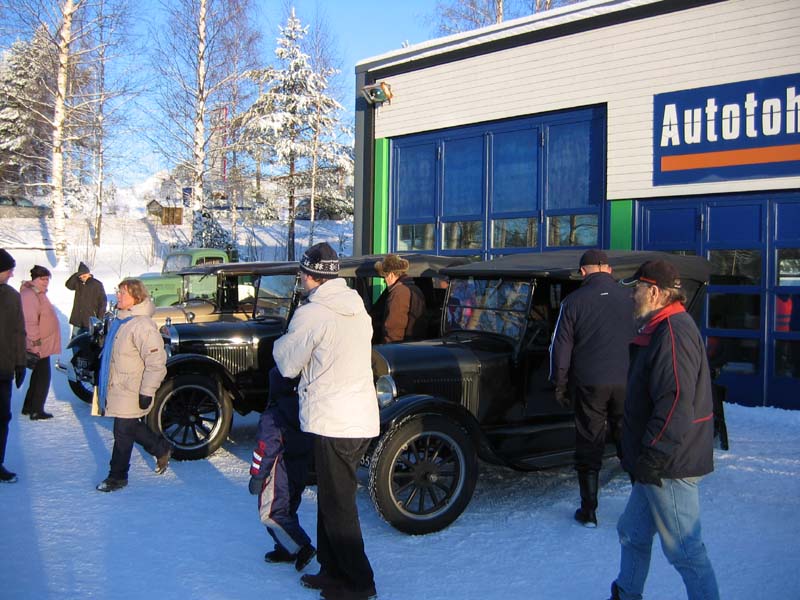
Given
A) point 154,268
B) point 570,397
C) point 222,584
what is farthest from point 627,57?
point 154,268

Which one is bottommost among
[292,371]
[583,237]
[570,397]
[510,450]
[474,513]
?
[474,513]

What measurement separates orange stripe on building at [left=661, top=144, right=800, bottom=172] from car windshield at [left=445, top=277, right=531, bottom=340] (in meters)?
4.68

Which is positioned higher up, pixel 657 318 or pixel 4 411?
pixel 657 318

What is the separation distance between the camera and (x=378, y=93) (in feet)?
41.8

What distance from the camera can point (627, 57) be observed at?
31.7 ft

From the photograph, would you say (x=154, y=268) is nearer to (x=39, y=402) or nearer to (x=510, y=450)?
(x=39, y=402)

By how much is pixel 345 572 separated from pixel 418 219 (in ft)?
30.4

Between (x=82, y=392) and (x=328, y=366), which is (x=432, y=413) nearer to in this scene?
(x=328, y=366)

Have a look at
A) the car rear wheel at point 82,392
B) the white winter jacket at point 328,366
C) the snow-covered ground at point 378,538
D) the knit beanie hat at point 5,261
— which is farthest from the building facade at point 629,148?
the knit beanie hat at point 5,261

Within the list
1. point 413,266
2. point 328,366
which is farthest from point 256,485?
point 413,266

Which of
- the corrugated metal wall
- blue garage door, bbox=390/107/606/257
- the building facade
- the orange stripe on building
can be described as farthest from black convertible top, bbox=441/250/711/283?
blue garage door, bbox=390/107/606/257

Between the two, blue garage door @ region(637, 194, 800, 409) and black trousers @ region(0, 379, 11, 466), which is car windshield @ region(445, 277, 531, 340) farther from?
blue garage door @ region(637, 194, 800, 409)

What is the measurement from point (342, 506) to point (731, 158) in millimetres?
7437

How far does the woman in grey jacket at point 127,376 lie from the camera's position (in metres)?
5.41
